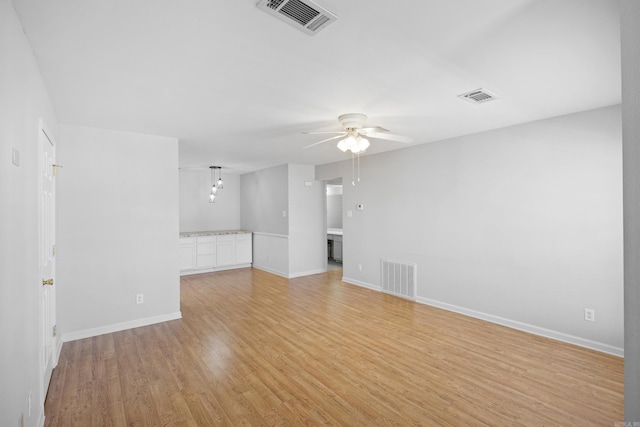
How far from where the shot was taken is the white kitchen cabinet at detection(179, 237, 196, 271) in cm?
688

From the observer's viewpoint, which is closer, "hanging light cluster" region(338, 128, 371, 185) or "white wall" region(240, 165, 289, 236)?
"hanging light cluster" region(338, 128, 371, 185)

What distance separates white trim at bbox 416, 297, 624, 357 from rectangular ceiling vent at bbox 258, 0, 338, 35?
3.90 metres

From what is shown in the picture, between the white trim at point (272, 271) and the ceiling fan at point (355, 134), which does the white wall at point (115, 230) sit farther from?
the white trim at point (272, 271)

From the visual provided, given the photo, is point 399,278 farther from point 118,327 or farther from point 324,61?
point 118,327

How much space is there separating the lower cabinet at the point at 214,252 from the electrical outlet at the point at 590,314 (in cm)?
650

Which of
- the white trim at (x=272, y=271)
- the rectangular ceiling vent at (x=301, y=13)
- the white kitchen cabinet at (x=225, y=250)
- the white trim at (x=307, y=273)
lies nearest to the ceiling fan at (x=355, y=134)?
the rectangular ceiling vent at (x=301, y=13)

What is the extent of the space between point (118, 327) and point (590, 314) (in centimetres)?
528

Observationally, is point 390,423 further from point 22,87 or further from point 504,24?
point 22,87

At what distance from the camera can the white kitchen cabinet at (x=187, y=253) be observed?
271 inches

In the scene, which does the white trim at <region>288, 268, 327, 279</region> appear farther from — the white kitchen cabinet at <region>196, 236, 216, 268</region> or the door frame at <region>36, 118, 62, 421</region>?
the door frame at <region>36, 118, 62, 421</region>

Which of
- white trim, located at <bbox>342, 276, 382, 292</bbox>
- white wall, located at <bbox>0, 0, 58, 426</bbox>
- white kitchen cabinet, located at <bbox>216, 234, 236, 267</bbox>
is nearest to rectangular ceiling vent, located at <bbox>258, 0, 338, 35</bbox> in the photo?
white wall, located at <bbox>0, 0, 58, 426</bbox>

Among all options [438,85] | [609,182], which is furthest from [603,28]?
[609,182]

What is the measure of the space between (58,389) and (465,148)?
501 cm

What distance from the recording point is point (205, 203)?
27.2 feet
